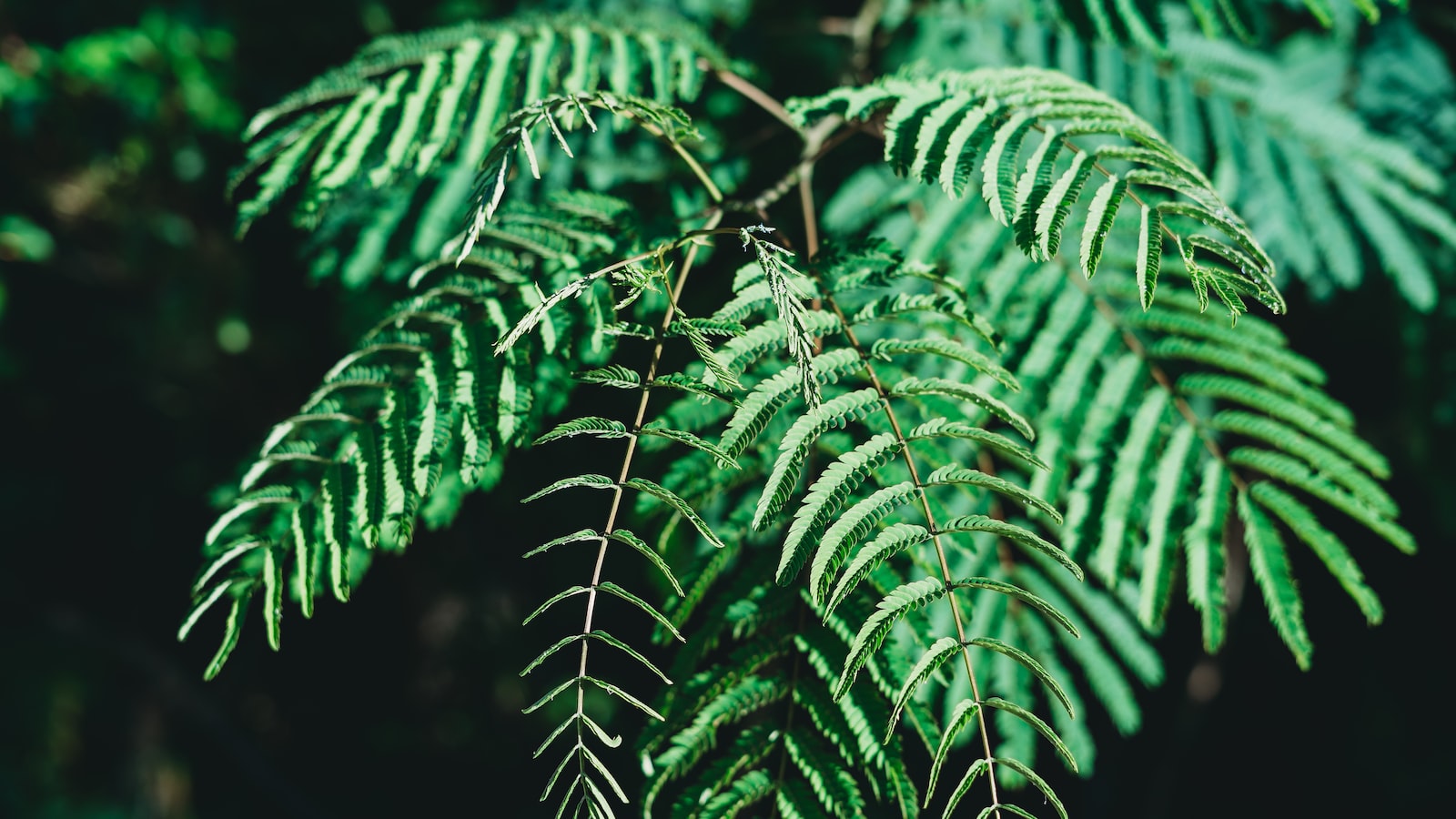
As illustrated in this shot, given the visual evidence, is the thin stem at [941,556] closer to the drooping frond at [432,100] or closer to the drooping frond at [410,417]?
the drooping frond at [410,417]

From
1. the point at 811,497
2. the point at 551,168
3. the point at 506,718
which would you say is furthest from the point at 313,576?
the point at 506,718

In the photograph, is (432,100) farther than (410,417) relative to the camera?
Yes

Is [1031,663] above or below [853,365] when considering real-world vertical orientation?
below

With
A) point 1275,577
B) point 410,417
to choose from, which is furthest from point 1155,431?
point 410,417

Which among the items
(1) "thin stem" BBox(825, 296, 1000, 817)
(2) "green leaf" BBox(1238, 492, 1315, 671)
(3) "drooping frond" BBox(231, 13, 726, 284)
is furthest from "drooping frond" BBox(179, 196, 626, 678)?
(2) "green leaf" BBox(1238, 492, 1315, 671)

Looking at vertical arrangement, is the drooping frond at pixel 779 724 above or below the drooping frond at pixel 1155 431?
below

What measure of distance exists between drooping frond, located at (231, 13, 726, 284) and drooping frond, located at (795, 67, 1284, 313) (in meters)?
0.37

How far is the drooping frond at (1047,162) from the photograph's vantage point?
88 centimetres

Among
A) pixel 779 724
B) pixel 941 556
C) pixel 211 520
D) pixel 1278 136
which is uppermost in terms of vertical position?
pixel 1278 136

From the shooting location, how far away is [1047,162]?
967mm

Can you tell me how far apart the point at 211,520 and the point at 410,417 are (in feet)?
8.15

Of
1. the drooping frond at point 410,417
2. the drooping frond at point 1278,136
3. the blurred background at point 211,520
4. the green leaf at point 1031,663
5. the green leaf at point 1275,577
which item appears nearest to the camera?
the green leaf at point 1031,663

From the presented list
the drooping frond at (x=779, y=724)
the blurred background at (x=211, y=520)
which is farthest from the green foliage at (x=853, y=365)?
the blurred background at (x=211, y=520)

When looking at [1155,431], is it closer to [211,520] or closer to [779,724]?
[779,724]
